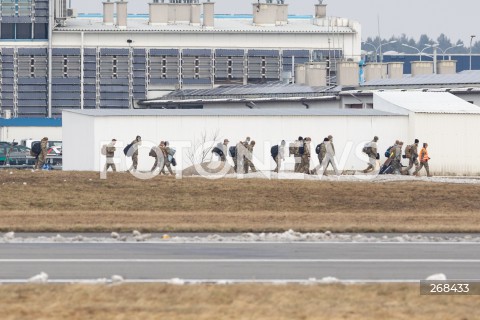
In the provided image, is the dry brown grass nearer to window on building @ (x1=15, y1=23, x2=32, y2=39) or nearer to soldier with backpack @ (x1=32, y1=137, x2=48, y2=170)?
soldier with backpack @ (x1=32, y1=137, x2=48, y2=170)

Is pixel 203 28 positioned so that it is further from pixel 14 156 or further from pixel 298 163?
pixel 298 163

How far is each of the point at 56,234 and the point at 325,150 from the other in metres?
29.4

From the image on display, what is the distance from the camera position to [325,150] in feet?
191

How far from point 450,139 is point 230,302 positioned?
166 feet

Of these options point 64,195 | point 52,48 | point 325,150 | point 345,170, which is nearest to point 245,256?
point 64,195

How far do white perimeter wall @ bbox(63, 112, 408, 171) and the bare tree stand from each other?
14cm

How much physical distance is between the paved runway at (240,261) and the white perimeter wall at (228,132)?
37.0 meters

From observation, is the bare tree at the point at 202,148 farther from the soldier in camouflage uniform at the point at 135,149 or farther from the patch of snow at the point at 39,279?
the patch of snow at the point at 39,279

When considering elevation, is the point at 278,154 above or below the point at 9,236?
above

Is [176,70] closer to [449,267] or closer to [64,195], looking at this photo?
[64,195]

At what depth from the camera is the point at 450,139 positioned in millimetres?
66750

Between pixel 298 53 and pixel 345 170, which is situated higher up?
pixel 298 53

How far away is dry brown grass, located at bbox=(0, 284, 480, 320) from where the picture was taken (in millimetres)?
16141

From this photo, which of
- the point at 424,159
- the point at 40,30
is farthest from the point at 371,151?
the point at 40,30
